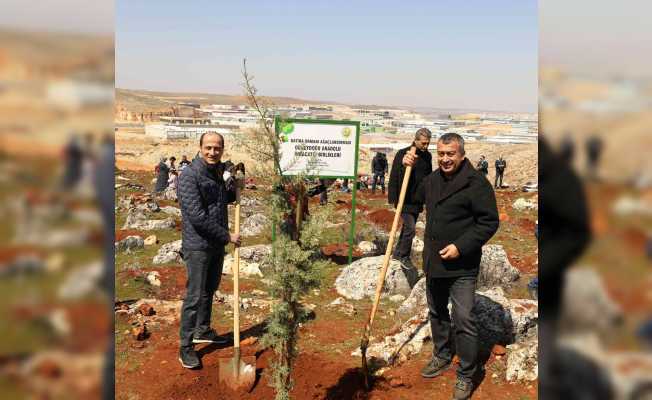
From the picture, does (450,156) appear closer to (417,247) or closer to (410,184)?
(410,184)

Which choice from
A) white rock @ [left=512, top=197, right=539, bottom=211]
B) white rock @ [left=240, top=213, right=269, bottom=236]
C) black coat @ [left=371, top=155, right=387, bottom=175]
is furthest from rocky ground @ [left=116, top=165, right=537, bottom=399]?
black coat @ [left=371, top=155, right=387, bottom=175]

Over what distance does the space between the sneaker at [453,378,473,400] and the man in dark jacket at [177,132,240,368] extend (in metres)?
2.31

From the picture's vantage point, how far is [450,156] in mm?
4426

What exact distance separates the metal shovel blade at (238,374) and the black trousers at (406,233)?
3710 millimetres

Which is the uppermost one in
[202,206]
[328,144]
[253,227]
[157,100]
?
[157,100]

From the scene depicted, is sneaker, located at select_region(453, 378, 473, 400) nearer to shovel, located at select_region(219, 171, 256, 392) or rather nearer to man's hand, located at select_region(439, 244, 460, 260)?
man's hand, located at select_region(439, 244, 460, 260)

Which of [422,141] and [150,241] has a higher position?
[422,141]

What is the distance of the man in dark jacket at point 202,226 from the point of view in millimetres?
4855

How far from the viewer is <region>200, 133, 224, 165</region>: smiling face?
4.84 metres

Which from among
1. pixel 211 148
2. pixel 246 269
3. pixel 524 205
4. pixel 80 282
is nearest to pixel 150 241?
pixel 246 269

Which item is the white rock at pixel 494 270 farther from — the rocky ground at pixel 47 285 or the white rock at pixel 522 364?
the rocky ground at pixel 47 285

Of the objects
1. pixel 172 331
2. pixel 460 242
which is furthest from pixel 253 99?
pixel 172 331

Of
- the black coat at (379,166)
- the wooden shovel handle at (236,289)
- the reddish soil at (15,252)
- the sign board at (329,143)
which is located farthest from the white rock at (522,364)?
the black coat at (379,166)

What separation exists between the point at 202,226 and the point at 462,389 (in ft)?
8.70
